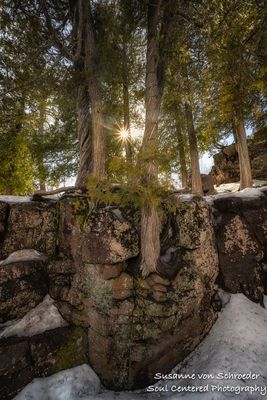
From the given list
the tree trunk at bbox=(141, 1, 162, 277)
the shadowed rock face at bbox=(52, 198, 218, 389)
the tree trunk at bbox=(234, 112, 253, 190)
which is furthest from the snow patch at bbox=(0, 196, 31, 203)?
the tree trunk at bbox=(234, 112, 253, 190)

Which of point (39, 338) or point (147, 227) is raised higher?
point (147, 227)

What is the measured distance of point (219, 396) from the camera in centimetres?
416

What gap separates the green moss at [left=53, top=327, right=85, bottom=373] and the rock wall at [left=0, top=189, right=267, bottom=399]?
0.8 inches

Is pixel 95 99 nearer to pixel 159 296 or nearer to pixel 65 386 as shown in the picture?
pixel 159 296

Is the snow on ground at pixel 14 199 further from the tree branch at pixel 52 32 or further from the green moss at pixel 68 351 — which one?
the tree branch at pixel 52 32

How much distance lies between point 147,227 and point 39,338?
3493mm

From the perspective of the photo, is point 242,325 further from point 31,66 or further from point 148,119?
point 31,66

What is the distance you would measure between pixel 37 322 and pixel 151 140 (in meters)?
5.24

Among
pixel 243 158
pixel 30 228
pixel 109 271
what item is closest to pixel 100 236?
pixel 109 271

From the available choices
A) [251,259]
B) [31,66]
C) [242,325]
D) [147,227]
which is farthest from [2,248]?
[251,259]

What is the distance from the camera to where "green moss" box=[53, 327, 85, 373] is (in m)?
5.14

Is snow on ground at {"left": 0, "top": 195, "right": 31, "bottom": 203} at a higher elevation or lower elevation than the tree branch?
lower

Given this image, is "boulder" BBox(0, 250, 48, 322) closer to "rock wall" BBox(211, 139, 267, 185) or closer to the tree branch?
the tree branch

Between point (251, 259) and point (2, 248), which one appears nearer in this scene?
point (2, 248)
